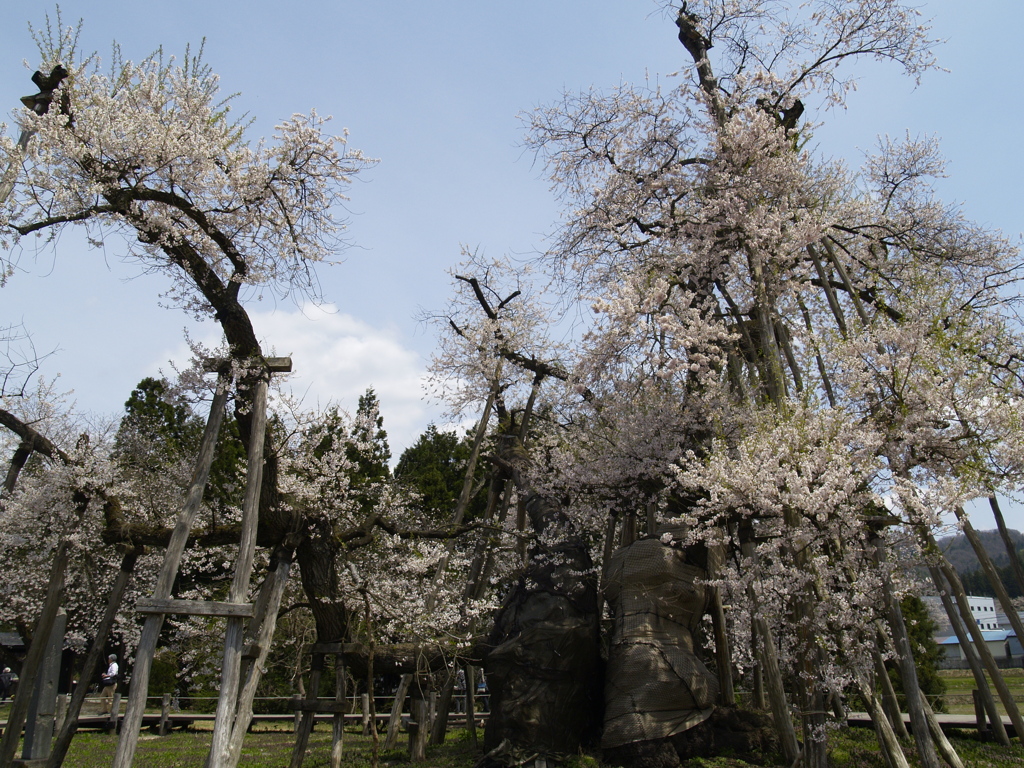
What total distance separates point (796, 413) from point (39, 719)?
9.07 m

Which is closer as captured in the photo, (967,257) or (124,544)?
(124,544)

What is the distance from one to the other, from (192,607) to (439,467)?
19899 mm

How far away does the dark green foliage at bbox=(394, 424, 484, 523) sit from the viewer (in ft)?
75.0

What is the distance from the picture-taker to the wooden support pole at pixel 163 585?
215 inches

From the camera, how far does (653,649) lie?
9078 millimetres

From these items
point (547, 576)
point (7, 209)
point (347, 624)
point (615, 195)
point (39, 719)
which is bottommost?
point (39, 719)

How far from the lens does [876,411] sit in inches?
277

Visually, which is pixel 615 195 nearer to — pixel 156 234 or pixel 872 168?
pixel 872 168

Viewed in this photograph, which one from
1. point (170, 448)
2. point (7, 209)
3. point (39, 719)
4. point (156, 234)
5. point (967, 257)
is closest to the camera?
point (7, 209)

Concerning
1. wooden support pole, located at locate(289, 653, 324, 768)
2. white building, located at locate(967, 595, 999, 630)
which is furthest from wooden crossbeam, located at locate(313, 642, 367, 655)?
white building, located at locate(967, 595, 999, 630)

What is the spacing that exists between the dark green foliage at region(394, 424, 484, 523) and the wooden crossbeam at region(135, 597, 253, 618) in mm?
15413

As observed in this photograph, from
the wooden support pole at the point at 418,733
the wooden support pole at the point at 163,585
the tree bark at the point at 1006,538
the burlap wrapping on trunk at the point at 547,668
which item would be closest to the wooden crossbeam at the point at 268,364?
the wooden support pole at the point at 163,585

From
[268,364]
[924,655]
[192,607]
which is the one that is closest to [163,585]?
[192,607]

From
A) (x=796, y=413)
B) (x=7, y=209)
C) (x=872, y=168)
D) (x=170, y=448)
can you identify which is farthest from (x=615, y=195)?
(x=170, y=448)
